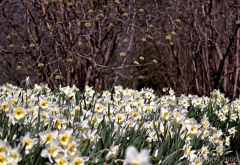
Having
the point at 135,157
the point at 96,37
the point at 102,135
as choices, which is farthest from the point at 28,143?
the point at 96,37

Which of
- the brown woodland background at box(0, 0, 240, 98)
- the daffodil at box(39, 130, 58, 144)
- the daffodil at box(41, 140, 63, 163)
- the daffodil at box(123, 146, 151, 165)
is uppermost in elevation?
the brown woodland background at box(0, 0, 240, 98)

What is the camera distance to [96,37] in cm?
643

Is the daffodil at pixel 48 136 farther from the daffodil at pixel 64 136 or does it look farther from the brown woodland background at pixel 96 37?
the brown woodland background at pixel 96 37

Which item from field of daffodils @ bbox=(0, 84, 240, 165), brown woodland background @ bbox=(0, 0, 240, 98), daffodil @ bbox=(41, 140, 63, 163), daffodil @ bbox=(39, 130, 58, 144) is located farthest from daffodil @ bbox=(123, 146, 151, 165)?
brown woodland background @ bbox=(0, 0, 240, 98)

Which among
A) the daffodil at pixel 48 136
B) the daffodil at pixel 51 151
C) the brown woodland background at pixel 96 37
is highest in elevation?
the brown woodland background at pixel 96 37

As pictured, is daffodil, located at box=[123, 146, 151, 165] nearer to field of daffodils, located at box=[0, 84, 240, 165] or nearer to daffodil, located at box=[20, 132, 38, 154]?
field of daffodils, located at box=[0, 84, 240, 165]

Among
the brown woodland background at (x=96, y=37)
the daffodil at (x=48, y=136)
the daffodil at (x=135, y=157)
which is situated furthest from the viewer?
the brown woodland background at (x=96, y=37)

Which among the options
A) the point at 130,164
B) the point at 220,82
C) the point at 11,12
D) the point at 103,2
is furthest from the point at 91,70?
the point at 130,164

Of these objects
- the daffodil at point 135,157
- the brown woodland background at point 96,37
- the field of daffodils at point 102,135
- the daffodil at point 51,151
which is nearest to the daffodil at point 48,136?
the field of daffodils at point 102,135

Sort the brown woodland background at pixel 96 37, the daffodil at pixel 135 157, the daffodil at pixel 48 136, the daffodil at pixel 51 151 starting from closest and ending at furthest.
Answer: the daffodil at pixel 135 157, the daffodil at pixel 51 151, the daffodil at pixel 48 136, the brown woodland background at pixel 96 37

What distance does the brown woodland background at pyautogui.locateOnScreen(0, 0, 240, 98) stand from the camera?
5.69 m

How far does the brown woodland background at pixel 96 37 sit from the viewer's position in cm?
569

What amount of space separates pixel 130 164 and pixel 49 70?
5.35 meters

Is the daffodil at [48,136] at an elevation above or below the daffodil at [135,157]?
below
